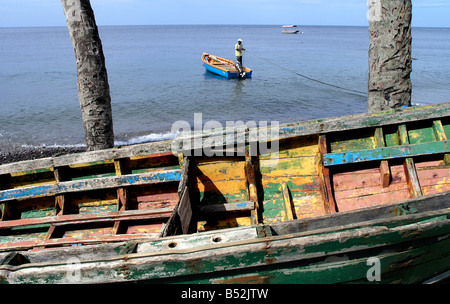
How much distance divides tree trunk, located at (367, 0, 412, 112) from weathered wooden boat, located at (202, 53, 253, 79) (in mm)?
18907

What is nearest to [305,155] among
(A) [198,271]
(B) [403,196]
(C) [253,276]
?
(B) [403,196]

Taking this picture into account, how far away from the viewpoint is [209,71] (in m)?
28.0

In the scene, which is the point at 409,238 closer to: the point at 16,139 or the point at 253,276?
the point at 253,276

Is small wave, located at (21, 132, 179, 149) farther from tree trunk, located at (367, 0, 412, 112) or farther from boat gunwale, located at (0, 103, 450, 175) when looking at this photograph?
tree trunk, located at (367, 0, 412, 112)

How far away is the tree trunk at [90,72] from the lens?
548 centimetres

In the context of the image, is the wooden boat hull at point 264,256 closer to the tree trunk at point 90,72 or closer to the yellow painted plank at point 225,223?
the yellow painted plank at point 225,223

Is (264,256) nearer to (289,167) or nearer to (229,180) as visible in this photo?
(229,180)

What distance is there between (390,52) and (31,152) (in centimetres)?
1244

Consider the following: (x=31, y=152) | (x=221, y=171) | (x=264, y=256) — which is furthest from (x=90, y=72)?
(x=31, y=152)

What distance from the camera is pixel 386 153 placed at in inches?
162

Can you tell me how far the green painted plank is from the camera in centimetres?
409

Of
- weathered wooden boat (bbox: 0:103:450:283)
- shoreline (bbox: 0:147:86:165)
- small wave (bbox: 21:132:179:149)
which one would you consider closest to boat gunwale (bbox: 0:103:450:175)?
weathered wooden boat (bbox: 0:103:450:283)
